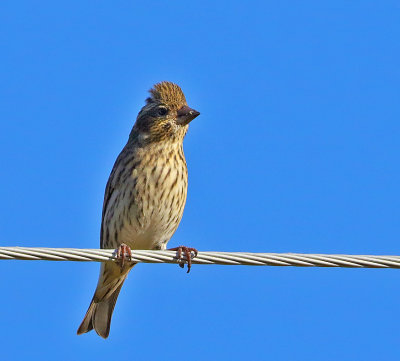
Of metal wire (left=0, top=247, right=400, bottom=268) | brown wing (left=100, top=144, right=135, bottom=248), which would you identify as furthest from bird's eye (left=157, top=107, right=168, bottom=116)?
metal wire (left=0, top=247, right=400, bottom=268)

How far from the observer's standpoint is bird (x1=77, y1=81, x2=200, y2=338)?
27.6 ft

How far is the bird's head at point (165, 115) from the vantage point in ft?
29.0

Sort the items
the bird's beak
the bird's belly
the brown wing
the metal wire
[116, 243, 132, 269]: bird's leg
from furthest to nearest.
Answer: the bird's beak → the brown wing → the bird's belly → [116, 243, 132, 269]: bird's leg → the metal wire

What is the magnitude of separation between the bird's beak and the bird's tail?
5.41ft

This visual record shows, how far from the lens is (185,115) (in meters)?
8.87

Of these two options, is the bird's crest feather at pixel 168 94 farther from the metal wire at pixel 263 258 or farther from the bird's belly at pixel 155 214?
the metal wire at pixel 263 258

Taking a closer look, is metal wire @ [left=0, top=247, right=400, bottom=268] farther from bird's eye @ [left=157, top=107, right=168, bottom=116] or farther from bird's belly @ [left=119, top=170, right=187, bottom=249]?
bird's eye @ [left=157, top=107, right=168, bottom=116]

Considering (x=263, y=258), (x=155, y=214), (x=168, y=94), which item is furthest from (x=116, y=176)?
(x=263, y=258)

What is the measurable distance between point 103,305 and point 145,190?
1.56m

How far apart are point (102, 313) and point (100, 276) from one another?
415 mm

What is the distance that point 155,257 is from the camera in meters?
6.43

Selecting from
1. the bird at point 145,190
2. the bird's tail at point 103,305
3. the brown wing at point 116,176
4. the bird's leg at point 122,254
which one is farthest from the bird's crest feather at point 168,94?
the bird's leg at point 122,254

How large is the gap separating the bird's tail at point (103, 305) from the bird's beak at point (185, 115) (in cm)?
165

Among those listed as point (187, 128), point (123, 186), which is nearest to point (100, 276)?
point (123, 186)
